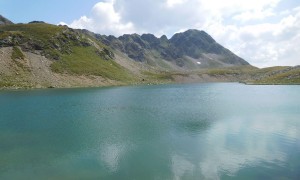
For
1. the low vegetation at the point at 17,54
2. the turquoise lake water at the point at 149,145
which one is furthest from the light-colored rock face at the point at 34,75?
the turquoise lake water at the point at 149,145

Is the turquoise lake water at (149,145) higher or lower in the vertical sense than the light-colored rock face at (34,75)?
lower

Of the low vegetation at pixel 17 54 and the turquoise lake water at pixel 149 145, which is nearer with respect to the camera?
the turquoise lake water at pixel 149 145

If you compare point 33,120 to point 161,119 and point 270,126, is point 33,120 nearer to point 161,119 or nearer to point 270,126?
point 161,119

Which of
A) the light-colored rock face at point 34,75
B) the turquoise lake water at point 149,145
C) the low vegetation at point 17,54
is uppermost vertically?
the low vegetation at point 17,54

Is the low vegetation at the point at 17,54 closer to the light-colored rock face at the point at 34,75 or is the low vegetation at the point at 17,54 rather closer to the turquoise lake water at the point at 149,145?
the light-colored rock face at the point at 34,75

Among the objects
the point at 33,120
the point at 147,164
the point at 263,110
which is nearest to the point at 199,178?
the point at 147,164

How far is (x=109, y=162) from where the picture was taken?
35188mm

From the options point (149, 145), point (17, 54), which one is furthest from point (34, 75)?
point (149, 145)

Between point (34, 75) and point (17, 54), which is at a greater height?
point (17, 54)

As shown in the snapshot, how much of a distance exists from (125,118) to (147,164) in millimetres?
32266

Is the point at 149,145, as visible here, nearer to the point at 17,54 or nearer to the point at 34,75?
the point at 34,75

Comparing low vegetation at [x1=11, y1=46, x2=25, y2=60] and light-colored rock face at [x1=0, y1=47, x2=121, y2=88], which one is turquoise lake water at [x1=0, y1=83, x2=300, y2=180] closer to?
light-colored rock face at [x1=0, y1=47, x2=121, y2=88]

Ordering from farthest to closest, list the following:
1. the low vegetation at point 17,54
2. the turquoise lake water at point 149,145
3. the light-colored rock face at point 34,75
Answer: the low vegetation at point 17,54
the light-colored rock face at point 34,75
the turquoise lake water at point 149,145

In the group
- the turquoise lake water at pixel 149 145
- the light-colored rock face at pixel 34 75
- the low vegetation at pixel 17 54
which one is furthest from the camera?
the low vegetation at pixel 17 54
